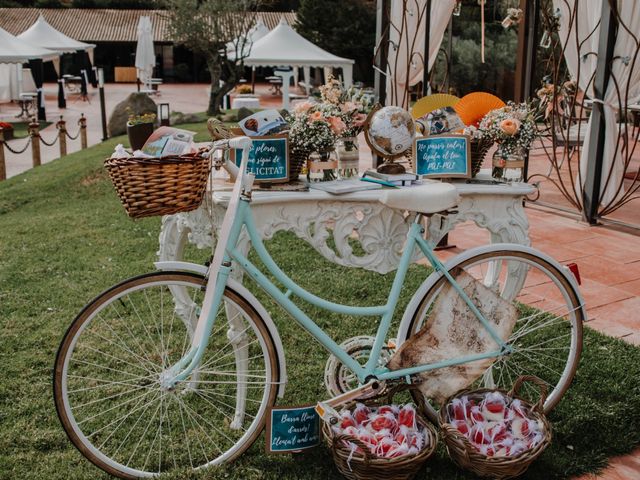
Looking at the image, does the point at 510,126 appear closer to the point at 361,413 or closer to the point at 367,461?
the point at 361,413

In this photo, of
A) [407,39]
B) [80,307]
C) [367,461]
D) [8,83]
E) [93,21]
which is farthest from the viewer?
[93,21]

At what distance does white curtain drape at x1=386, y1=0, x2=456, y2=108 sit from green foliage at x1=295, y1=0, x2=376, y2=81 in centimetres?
2408

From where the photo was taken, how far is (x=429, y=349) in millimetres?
2930

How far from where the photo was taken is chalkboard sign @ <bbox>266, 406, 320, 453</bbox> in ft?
9.13

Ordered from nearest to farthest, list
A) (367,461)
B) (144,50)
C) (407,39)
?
(367,461) < (407,39) < (144,50)

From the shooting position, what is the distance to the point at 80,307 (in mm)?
4832

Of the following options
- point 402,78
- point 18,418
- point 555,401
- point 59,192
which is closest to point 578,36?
point 402,78

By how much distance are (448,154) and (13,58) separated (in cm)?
1745

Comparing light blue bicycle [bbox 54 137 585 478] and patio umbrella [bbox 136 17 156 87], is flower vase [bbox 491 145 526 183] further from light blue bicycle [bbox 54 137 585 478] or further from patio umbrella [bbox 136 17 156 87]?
patio umbrella [bbox 136 17 156 87]

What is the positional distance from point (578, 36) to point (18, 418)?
5.66 meters

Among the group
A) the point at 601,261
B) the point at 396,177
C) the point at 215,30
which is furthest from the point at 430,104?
the point at 215,30

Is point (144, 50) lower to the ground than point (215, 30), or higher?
lower

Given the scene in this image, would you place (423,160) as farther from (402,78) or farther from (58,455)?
(402,78)

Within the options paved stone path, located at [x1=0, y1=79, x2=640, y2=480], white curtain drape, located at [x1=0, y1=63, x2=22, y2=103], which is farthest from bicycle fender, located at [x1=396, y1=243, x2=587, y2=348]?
white curtain drape, located at [x1=0, y1=63, x2=22, y2=103]
